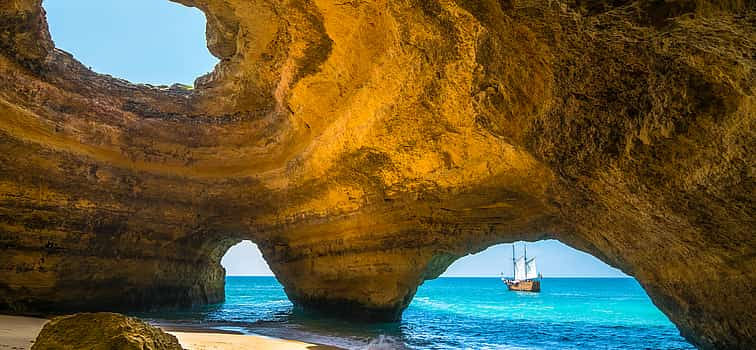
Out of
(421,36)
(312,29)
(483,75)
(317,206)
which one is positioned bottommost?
(317,206)

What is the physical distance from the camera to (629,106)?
3.66 meters

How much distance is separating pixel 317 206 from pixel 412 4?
20.2ft

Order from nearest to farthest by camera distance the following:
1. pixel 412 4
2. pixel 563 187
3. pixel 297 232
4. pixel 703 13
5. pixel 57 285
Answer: pixel 703 13
pixel 412 4
pixel 563 187
pixel 57 285
pixel 297 232

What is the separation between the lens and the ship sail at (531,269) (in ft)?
162

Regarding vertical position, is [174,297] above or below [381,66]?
below

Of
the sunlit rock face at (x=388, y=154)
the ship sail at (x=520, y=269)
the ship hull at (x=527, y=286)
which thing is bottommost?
the ship hull at (x=527, y=286)

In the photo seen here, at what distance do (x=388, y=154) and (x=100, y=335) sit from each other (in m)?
5.64

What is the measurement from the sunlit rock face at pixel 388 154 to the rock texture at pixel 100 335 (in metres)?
3.25

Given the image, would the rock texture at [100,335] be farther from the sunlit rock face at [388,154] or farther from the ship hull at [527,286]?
the ship hull at [527,286]

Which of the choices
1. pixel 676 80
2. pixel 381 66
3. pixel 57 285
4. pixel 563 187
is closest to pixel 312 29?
pixel 381 66

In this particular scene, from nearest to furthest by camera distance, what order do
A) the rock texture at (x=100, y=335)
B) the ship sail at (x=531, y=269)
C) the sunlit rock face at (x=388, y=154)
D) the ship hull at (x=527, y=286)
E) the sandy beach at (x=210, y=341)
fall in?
the rock texture at (x=100, y=335)
the sunlit rock face at (x=388, y=154)
the sandy beach at (x=210, y=341)
the ship hull at (x=527, y=286)
the ship sail at (x=531, y=269)

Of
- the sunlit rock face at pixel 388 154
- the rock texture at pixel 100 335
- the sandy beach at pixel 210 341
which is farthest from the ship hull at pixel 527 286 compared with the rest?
the rock texture at pixel 100 335

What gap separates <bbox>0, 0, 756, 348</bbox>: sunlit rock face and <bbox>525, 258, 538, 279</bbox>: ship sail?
42972 millimetres

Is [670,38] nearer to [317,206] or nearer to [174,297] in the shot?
[317,206]
